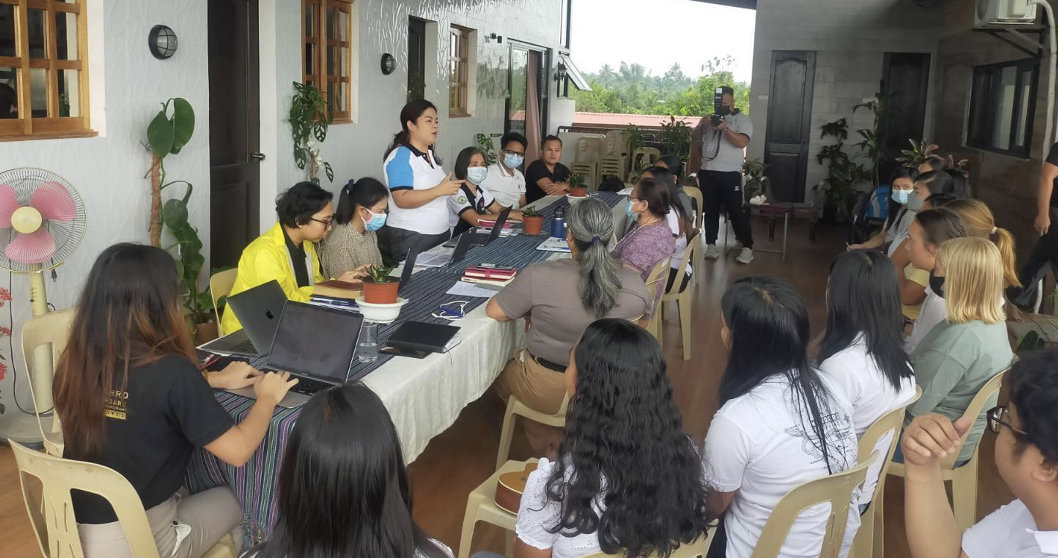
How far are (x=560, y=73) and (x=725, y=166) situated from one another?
6089mm

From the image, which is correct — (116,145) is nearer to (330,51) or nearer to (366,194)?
(366,194)

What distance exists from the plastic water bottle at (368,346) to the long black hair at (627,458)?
3.40 feet

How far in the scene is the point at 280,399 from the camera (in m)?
2.31

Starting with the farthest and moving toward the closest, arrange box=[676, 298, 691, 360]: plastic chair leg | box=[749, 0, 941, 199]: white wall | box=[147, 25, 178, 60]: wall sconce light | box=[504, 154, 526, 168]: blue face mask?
box=[749, 0, 941, 199]: white wall
box=[504, 154, 526, 168]: blue face mask
box=[676, 298, 691, 360]: plastic chair leg
box=[147, 25, 178, 60]: wall sconce light

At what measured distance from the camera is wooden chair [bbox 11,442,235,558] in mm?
1896

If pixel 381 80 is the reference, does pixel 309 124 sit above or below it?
below

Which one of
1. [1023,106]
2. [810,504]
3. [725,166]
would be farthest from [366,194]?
[1023,106]

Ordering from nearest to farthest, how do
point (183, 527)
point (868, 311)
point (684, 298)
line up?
point (183, 527), point (868, 311), point (684, 298)

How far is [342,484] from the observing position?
1.41m

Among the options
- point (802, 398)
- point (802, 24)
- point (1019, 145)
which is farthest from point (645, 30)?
point (802, 398)

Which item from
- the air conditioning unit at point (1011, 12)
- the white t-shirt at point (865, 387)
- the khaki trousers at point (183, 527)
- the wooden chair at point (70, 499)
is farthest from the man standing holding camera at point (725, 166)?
the wooden chair at point (70, 499)

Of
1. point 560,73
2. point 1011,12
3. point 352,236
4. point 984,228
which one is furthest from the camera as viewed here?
point 560,73

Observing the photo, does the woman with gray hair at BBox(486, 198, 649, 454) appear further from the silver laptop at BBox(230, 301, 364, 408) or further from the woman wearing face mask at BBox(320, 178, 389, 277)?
the silver laptop at BBox(230, 301, 364, 408)

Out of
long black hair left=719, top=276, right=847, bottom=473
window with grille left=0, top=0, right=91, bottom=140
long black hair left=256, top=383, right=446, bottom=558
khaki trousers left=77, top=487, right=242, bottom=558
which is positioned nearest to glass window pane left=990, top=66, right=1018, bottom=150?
long black hair left=719, top=276, right=847, bottom=473
